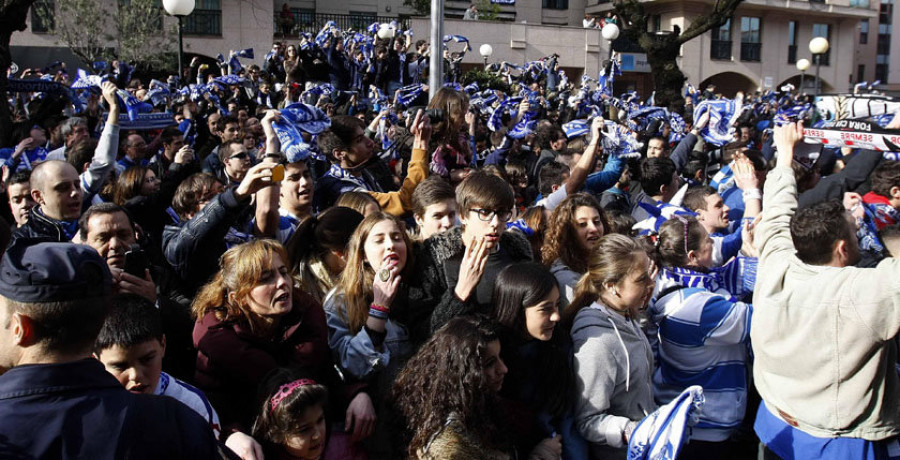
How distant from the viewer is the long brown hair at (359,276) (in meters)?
3.14

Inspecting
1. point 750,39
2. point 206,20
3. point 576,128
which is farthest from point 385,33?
point 750,39

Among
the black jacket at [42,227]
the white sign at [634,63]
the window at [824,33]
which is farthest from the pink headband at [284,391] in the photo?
the window at [824,33]

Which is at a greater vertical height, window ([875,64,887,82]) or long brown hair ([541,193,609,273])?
window ([875,64,887,82])

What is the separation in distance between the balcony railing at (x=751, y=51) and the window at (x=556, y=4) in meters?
9.55

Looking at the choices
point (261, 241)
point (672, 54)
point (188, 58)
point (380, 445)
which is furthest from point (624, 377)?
point (188, 58)

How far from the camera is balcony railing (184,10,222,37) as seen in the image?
2753cm

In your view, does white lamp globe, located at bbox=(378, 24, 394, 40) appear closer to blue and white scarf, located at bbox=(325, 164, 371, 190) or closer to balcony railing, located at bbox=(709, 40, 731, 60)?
blue and white scarf, located at bbox=(325, 164, 371, 190)

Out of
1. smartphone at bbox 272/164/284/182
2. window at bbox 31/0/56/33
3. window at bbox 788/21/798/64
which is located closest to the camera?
smartphone at bbox 272/164/284/182

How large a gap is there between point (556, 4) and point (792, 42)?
13.1m

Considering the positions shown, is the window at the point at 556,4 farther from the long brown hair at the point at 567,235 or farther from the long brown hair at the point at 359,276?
the long brown hair at the point at 359,276

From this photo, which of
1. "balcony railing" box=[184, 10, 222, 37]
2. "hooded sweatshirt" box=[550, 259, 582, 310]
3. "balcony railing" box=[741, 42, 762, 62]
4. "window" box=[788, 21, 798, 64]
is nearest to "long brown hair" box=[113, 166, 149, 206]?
"hooded sweatshirt" box=[550, 259, 582, 310]

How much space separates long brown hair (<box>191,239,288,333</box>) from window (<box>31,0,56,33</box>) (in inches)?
935

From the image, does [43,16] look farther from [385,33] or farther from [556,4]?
[556,4]

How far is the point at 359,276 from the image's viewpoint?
3.22 m
